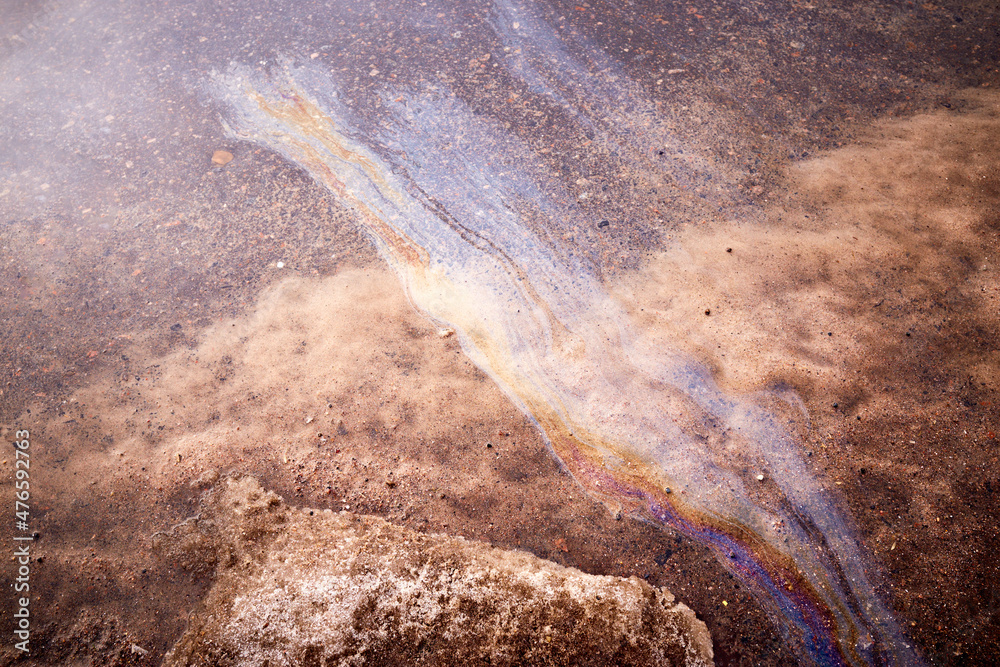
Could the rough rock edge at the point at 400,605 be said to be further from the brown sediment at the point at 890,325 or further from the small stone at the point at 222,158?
the small stone at the point at 222,158

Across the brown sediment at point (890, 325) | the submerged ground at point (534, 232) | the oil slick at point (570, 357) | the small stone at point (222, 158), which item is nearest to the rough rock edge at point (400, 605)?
the submerged ground at point (534, 232)

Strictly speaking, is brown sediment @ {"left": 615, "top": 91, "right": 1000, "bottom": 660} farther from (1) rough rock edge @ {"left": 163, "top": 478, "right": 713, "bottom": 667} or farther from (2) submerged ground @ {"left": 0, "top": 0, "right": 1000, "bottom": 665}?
(1) rough rock edge @ {"left": 163, "top": 478, "right": 713, "bottom": 667}

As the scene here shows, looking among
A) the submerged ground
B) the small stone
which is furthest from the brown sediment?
the small stone

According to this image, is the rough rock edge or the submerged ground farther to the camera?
the submerged ground

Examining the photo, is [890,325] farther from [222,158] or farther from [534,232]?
[222,158]

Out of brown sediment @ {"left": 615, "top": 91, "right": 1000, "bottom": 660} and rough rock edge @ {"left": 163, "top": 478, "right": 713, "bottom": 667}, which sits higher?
brown sediment @ {"left": 615, "top": 91, "right": 1000, "bottom": 660}

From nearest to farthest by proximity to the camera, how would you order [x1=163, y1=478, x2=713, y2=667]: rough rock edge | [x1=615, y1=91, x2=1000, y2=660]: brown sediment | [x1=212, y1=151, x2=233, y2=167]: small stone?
[x1=163, y1=478, x2=713, y2=667]: rough rock edge → [x1=615, y1=91, x2=1000, y2=660]: brown sediment → [x1=212, y1=151, x2=233, y2=167]: small stone
